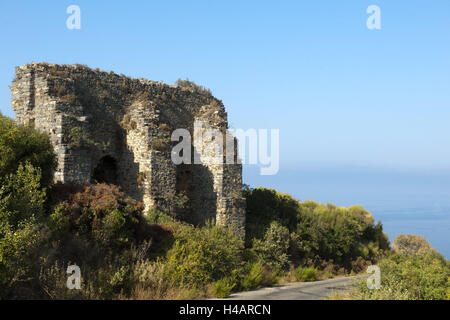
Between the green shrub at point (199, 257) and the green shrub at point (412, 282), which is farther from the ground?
the green shrub at point (199, 257)

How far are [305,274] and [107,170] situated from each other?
9704 millimetres

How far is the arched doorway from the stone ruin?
4cm

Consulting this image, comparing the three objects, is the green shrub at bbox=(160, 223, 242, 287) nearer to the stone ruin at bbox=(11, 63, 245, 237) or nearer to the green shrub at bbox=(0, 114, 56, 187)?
the stone ruin at bbox=(11, 63, 245, 237)

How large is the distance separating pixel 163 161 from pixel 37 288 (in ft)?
27.9

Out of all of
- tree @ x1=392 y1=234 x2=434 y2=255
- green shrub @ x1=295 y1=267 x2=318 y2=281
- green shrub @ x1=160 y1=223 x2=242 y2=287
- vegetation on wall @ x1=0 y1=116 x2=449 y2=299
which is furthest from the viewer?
tree @ x1=392 y1=234 x2=434 y2=255

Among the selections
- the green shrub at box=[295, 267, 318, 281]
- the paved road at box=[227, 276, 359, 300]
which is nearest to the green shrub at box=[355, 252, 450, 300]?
the paved road at box=[227, 276, 359, 300]

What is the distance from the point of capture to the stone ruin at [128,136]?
658 inches

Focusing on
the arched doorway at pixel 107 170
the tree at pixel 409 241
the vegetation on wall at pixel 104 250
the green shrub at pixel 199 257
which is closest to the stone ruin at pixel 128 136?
the arched doorway at pixel 107 170

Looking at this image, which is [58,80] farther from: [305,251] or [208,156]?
[305,251]

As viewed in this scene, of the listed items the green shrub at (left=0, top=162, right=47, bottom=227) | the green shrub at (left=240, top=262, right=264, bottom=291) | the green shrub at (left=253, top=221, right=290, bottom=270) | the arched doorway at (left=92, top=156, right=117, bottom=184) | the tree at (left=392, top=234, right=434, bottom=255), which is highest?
the arched doorway at (left=92, top=156, right=117, bottom=184)

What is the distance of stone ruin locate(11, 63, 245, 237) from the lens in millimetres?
16703

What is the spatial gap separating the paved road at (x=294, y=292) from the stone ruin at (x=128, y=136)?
342cm

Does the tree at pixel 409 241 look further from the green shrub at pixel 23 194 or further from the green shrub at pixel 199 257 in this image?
the green shrub at pixel 23 194
